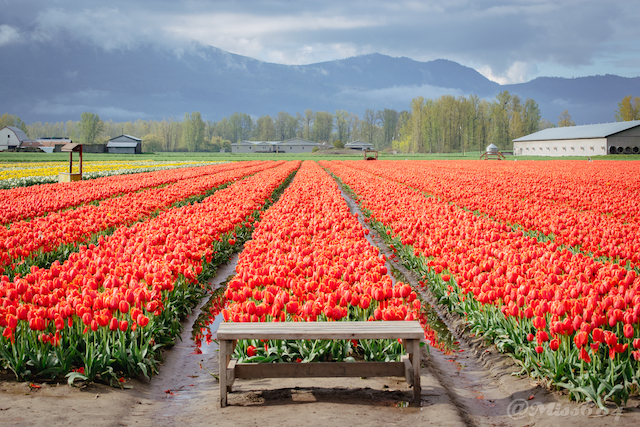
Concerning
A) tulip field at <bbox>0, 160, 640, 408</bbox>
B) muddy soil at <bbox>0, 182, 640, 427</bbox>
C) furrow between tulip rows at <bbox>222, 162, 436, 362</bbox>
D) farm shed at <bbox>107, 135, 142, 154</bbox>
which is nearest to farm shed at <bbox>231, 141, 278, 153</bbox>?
farm shed at <bbox>107, 135, 142, 154</bbox>

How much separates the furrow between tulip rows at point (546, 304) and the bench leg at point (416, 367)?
3.58ft

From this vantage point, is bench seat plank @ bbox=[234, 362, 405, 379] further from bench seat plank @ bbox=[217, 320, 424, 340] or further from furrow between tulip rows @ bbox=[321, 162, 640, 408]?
furrow between tulip rows @ bbox=[321, 162, 640, 408]

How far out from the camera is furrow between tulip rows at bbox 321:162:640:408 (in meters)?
4.09

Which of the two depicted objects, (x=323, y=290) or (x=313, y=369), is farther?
(x=323, y=290)

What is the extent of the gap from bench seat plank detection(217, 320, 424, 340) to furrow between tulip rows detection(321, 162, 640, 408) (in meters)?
1.25

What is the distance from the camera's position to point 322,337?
4.13m

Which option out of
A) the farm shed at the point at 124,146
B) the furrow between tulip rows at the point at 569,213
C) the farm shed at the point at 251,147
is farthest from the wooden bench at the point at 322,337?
the farm shed at the point at 251,147

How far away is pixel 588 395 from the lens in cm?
393

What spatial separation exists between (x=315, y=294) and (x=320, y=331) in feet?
5.01

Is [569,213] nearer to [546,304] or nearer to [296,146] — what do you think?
[546,304]

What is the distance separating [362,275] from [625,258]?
421 cm

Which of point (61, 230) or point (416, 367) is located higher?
point (61, 230)

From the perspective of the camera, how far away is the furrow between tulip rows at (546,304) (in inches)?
161

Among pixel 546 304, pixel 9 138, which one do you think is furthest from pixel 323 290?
pixel 9 138
